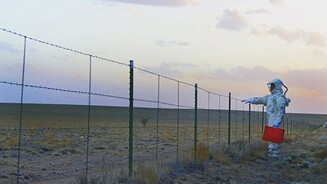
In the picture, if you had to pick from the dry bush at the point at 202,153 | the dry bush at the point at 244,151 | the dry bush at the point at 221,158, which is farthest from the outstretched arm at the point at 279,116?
the dry bush at the point at 202,153

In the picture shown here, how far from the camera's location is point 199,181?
47.4ft

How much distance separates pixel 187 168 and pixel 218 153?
318 cm

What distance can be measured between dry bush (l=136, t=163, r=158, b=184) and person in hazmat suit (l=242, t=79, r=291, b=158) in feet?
35.8

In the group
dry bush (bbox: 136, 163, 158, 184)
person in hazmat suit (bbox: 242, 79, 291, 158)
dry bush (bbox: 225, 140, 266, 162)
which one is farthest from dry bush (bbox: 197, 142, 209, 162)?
person in hazmat suit (bbox: 242, 79, 291, 158)

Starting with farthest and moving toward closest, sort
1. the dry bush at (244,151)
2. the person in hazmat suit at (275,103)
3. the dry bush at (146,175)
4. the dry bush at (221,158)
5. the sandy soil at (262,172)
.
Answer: the person in hazmat suit at (275,103) → the dry bush at (244,151) → the dry bush at (221,158) → the sandy soil at (262,172) → the dry bush at (146,175)

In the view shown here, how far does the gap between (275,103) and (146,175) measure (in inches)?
463

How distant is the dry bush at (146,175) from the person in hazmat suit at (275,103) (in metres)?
10.9

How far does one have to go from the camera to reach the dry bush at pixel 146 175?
12.0m

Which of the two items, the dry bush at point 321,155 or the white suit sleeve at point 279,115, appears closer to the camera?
the white suit sleeve at point 279,115

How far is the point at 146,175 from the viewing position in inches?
482

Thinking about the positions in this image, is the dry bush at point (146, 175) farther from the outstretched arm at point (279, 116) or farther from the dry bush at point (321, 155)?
the dry bush at point (321, 155)

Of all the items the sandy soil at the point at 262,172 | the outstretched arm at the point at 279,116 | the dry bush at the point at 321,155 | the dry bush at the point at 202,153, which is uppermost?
the outstretched arm at the point at 279,116

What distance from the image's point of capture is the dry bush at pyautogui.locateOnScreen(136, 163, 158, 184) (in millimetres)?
12039

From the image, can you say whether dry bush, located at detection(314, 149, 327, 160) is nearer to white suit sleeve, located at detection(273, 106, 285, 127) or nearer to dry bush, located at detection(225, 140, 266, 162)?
dry bush, located at detection(225, 140, 266, 162)
